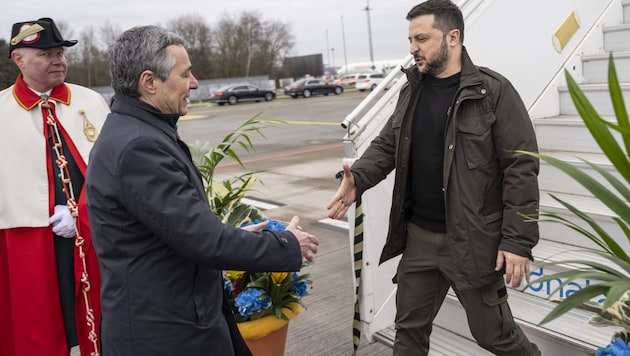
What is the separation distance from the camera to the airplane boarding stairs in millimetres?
2811

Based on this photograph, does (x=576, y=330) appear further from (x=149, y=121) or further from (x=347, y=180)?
(x=149, y=121)

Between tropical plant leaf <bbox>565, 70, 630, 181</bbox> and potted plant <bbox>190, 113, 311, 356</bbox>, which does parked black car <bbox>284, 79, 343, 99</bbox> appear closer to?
potted plant <bbox>190, 113, 311, 356</bbox>

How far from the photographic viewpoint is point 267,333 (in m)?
2.78

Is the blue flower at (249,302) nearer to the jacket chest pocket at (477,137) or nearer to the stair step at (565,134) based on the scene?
the jacket chest pocket at (477,137)

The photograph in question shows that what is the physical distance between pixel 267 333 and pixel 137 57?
156cm

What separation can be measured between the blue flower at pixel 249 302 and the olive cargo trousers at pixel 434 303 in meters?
0.68

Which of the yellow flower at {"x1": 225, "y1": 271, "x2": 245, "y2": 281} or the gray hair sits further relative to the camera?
the yellow flower at {"x1": 225, "y1": 271, "x2": 245, "y2": 281}

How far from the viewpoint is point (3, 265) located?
2711mm

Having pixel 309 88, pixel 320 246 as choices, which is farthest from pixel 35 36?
pixel 309 88

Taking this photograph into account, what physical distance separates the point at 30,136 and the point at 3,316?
35.1 inches

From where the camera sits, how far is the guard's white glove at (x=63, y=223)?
269 centimetres

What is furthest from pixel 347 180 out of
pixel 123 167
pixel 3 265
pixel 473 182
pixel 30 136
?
pixel 3 265

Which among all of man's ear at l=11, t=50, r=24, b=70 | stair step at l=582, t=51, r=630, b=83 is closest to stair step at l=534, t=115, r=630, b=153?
→ stair step at l=582, t=51, r=630, b=83

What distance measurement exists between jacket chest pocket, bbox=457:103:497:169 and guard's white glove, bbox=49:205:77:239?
1.87 metres
